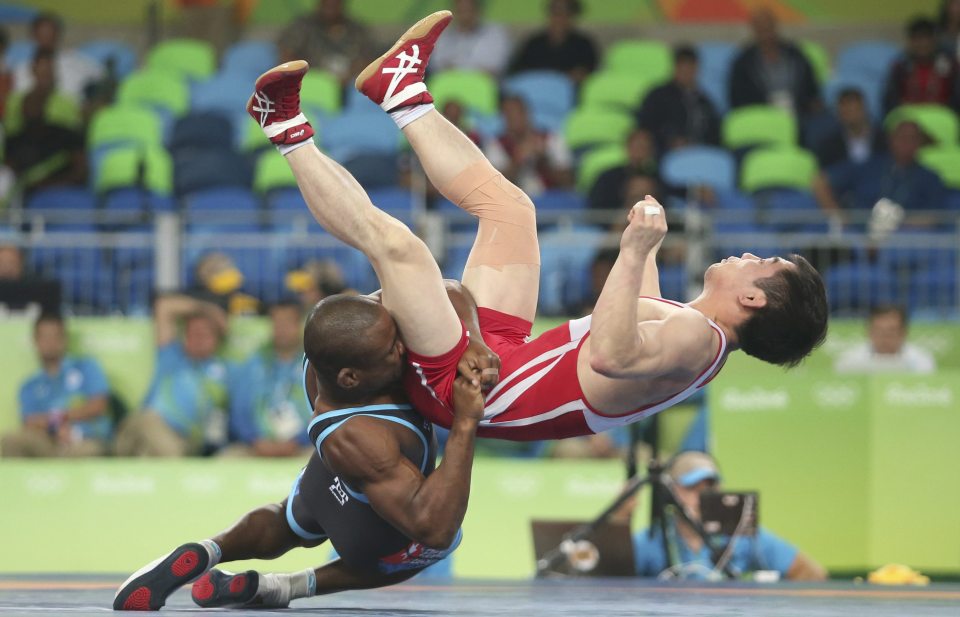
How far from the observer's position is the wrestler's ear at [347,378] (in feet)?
14.4

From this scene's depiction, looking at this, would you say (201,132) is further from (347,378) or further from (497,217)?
(347,378)

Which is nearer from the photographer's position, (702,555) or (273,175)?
(702,555)

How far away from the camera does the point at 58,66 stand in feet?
42.2

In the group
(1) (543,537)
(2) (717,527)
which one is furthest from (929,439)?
(1) (543,537)

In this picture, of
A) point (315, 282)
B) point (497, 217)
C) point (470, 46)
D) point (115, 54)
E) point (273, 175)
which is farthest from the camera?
point (115, 54)

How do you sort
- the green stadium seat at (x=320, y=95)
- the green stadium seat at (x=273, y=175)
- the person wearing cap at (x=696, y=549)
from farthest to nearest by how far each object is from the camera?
1. the green stadium seat at (x=320, y=95)
2. the green stadium seat at (x=273, y=175)
3. the person wearing cap at (x=696, y=549)

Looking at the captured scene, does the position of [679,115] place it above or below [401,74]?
above

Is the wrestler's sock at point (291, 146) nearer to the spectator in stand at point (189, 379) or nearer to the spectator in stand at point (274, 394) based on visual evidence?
the spectator in stand at point (274, 394)

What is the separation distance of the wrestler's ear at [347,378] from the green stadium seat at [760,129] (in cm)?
739

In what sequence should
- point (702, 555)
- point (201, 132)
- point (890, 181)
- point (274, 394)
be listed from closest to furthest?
point (702, 555) → point (274, 394) → point (890, 181) → point (201, 132)

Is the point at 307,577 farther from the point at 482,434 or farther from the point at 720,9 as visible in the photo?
the point at 720,9

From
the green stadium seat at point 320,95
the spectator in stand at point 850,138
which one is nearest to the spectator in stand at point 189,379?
the green stadium seat at point 320,95

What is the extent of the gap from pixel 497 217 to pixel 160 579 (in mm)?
1598

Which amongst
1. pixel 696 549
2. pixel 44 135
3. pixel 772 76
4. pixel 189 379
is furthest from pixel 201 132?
pixel 696 549
